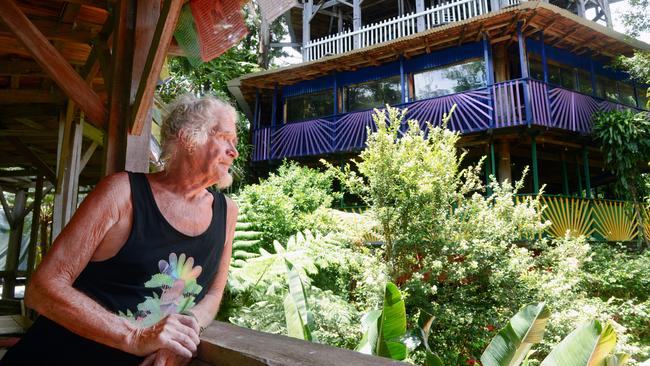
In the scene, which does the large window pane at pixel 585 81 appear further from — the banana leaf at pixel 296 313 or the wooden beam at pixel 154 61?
the wooden beam at pixel 154 61

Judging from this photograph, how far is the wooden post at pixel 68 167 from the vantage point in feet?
15.1

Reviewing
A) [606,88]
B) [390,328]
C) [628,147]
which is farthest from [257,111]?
[390,328]

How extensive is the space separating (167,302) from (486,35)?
41.8 feet

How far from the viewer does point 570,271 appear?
6.48 meters

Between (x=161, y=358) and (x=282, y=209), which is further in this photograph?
(x=282, y=209)

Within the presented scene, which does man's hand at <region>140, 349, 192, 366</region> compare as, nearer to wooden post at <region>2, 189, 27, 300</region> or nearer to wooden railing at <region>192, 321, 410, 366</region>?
wooden railing at <region>192, 321, 410, 366</region>

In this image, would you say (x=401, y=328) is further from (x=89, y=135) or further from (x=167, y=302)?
(x=89, y=135)

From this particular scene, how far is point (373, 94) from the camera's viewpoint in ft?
48.0

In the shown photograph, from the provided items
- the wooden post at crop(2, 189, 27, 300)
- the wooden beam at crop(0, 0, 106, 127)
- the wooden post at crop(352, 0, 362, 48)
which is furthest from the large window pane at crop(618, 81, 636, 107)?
the wooden post at crop(2, 189, 27, 300)

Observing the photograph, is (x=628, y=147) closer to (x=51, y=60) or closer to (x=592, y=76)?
(x=592, y=76)

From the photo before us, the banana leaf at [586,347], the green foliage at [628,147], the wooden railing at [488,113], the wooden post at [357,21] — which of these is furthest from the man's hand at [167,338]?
the wooden post at [357,21]

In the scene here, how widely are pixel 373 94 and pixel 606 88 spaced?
807 cm

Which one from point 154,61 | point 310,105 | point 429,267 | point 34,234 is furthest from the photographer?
point 310,105

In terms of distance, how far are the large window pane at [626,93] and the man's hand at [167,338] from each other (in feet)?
57.1
